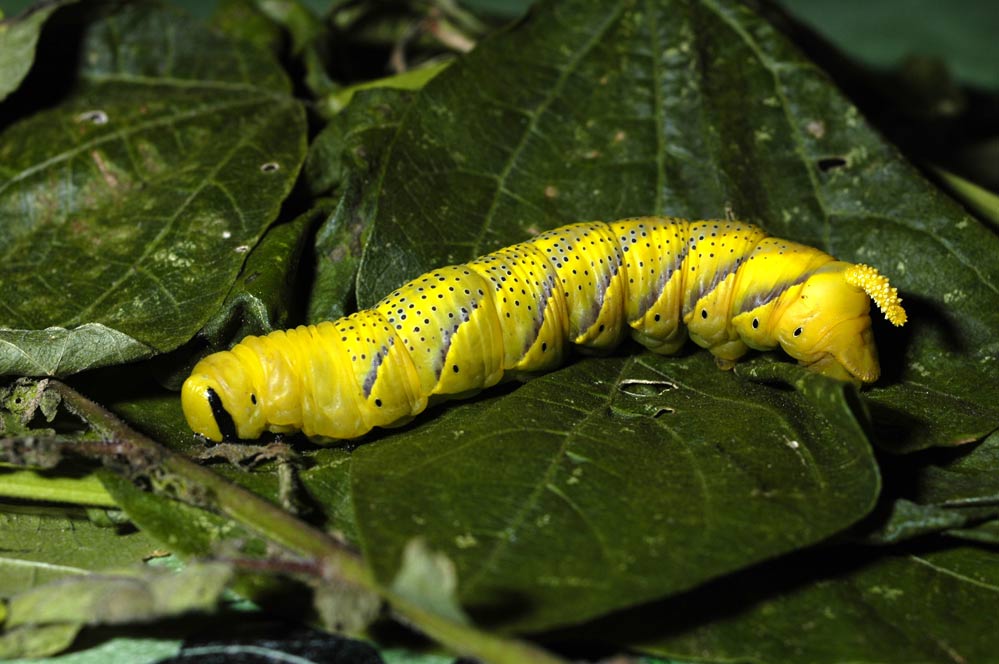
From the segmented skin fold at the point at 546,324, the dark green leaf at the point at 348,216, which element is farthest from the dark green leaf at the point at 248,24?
the segmented skin fold at the point at 546,324

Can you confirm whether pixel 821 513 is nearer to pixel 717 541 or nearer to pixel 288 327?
pixel 717 541

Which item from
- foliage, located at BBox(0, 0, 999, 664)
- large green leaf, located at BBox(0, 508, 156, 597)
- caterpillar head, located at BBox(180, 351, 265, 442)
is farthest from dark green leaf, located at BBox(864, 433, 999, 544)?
large green leaf, located at BBox(0, 508, 156, 597)

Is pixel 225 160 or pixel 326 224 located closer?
pixel 326 224

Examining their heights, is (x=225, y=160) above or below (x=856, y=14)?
above

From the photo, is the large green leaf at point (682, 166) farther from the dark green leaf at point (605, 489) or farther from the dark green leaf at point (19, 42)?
the dark green leaf at point (19, 42)

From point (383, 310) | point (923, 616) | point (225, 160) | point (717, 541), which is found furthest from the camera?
point (225, 160)

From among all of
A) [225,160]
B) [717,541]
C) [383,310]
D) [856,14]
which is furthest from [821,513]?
[856,14]

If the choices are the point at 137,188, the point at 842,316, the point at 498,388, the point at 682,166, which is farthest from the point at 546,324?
the point at 137,188
